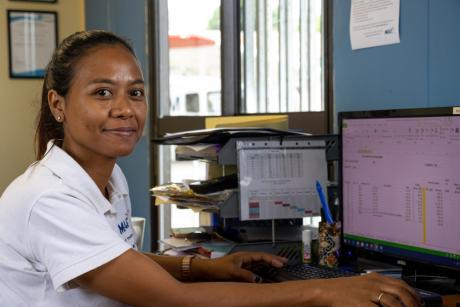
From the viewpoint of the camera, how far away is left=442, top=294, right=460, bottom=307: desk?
1.28 metres

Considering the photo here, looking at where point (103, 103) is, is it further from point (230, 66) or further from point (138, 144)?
point (138, 144)

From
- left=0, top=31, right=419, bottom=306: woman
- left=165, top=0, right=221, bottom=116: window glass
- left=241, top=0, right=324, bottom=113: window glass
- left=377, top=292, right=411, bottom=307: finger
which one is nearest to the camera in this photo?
left=377, top=292, right=411, bottom=307: finger

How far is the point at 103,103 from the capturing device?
4.45 feet

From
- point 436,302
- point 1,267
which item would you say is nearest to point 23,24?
point 1,267

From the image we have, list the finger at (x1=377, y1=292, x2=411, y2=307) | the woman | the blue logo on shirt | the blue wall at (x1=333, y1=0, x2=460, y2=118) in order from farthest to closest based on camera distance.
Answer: the blue wall at (x1=333, y1=0, x2=460, y2=118) < the blue logo on shirt < the woman < the finger at (x1=377, y1=292, x2=411, y2=307)

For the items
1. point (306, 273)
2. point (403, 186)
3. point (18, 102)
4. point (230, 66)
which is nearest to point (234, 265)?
point (306, 273)

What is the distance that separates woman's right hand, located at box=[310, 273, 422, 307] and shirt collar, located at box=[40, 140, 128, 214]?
1.59 feet

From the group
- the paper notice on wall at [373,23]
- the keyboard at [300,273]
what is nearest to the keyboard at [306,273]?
the keyboard at [300,273]

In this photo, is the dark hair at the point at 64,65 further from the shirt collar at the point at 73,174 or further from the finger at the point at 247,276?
the finger at the point at 247,276

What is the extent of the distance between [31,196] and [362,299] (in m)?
0.61

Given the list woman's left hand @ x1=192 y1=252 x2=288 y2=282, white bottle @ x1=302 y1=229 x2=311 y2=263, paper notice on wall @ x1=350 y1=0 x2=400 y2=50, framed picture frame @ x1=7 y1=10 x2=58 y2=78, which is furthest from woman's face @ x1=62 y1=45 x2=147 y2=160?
framed picture frame @ x1=7 y1=10 x2=58 y2=78

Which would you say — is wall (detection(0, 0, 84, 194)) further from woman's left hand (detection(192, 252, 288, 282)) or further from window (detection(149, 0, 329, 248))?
woman's left hand (detection(192, 252, 288, 282))

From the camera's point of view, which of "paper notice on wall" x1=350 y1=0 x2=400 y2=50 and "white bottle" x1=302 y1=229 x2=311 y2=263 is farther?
"paper notice on wall" x1=350 y1=0 x2=400 y2=50

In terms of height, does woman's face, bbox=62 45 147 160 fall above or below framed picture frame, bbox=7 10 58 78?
below
